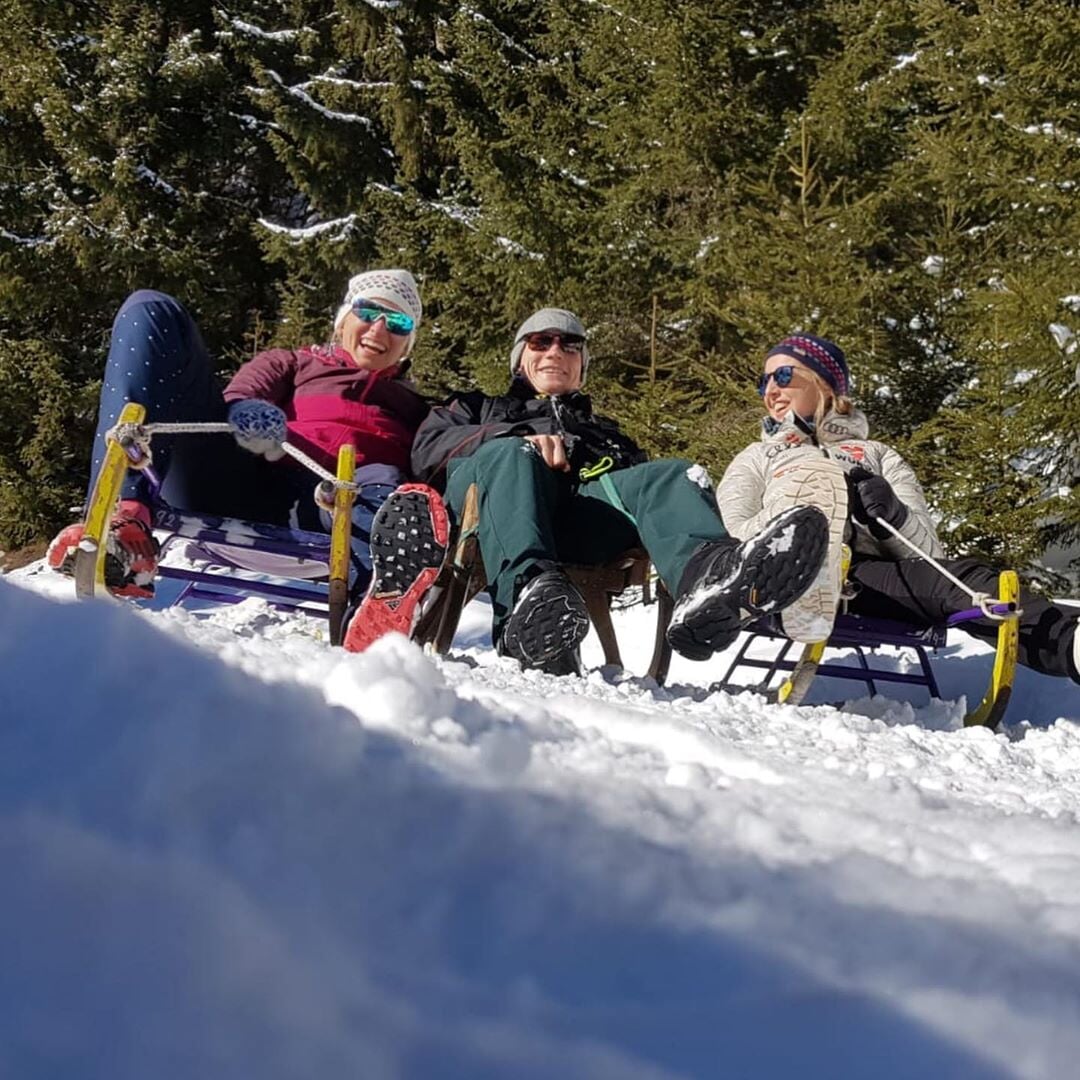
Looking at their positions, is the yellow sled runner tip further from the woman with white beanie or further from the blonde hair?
the woman with white beanie

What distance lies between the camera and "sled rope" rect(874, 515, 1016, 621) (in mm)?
2830

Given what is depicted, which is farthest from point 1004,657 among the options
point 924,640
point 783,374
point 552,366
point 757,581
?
point 552,366

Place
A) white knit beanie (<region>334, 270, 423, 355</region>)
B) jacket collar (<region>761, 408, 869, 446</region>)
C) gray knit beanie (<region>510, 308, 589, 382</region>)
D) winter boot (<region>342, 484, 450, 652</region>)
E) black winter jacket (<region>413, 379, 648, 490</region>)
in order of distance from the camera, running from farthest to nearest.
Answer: white knit beanie (<region>334, 270, 423, 355</region>) → gray knit beanie (<region>510, 308, 589, 382</region>) → jacket collar (<region>761, 408, 869, 446</region>) → black winter jacket (<region>413, 379, 648, 490</region>) → winter boot (<region>342, 484, 450, 652</region>)

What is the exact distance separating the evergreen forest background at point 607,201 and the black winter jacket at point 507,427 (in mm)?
2781

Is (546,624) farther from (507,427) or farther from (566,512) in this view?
(507,427)

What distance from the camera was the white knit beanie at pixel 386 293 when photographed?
12.0 ft

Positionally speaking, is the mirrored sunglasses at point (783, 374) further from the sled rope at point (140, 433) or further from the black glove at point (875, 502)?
the sled rope at point (140, 433)

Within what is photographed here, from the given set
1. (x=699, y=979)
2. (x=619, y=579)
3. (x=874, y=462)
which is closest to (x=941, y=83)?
(x=874, y=462)

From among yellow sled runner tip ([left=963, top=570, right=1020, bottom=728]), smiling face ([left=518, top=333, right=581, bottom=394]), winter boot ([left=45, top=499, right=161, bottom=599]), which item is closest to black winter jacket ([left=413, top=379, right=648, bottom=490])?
smiling face ([left=518, top=333, right=581, bottom=394])

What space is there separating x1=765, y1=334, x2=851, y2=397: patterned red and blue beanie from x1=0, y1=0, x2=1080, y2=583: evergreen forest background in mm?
2035

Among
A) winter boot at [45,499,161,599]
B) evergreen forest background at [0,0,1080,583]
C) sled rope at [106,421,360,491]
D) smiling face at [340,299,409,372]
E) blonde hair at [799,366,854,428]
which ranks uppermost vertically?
evergreen forest background at [0,0,1080,583]

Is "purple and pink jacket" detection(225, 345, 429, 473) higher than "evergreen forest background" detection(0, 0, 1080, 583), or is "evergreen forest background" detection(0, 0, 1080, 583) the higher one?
"evergreen forest background" detection(0, 0, 1080, 583)

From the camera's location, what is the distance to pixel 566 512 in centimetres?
297

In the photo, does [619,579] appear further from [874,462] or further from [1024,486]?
[1024,486]
